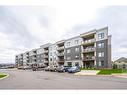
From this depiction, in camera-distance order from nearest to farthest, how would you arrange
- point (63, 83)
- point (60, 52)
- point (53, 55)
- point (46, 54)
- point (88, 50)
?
point (63, 83) < point (88, 50) < point (60, 52) < point (53, 55) < point (46, 54)

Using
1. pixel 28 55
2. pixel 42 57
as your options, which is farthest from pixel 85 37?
pixel 28 55

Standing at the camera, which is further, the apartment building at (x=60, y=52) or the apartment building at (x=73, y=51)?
the apartment building at (x=60, y=52)

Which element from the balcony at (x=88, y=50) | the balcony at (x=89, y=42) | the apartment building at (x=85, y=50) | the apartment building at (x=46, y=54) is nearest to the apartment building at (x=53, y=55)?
the apartment building at (x=85, y=50)

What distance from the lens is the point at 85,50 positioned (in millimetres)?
51969

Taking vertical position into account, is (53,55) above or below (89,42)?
below

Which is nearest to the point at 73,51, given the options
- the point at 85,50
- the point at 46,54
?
the point at 85,50

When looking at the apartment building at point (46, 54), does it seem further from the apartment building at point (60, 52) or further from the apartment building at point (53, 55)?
the apartment building at point (60, 52)

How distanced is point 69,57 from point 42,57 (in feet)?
97.1

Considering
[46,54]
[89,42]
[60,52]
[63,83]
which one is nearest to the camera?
[63,83]

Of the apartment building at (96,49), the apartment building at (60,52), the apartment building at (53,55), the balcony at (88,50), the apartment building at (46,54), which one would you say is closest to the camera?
the apartment building at (96,49)

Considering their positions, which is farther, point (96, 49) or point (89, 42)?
point (89, 42)

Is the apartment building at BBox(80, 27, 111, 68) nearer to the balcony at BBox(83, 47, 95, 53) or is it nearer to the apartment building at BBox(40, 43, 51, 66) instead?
the balcony at BBox(83, 47, 95, 53)

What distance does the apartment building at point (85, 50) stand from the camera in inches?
1777

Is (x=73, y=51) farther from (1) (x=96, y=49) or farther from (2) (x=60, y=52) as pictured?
(1) (x=96, y=49)
